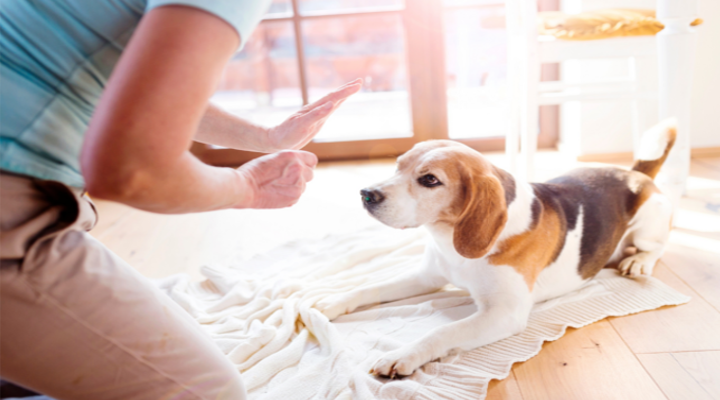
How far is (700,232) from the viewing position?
2.17m

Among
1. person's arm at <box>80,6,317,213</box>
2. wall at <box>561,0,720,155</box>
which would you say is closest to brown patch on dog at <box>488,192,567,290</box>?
person's arm at <box>80,6,317,213</box>

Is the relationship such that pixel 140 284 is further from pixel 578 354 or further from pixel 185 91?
pixel 578 354

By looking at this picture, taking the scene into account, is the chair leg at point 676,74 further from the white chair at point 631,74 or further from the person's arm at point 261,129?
the person's arm at point 261,129

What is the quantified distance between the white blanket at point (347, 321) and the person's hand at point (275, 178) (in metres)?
0.55

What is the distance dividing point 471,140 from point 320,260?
7.17 ft

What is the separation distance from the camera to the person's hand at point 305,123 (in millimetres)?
1276

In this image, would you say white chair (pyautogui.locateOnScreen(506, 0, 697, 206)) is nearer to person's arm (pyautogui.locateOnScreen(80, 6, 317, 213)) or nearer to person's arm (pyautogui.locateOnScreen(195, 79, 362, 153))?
person's arm (pyautogui.locateOnScreen(195, 79, 362, 153))

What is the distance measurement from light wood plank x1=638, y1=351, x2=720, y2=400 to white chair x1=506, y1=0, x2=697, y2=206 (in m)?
1.09

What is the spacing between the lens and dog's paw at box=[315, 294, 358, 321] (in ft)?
5.43

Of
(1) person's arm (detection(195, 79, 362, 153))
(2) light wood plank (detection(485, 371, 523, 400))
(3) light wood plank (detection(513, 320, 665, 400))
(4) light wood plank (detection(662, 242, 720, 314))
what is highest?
(1) person's arm (detection(195, 79, 362, 153))

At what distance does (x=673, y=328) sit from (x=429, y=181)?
0.85m

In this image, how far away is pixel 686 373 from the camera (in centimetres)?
129

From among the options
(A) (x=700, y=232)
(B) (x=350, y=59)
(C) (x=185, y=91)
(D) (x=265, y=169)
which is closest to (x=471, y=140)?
(B) (x=350, y=59)

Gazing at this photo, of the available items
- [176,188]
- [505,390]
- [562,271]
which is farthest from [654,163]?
[176,188]
